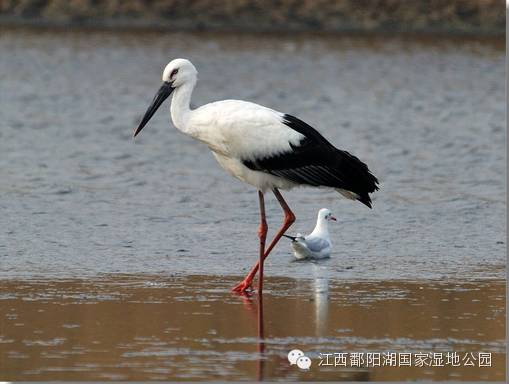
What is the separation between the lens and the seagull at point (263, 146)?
381 inches

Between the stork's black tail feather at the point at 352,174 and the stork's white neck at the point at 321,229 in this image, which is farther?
the stork's white neck at the point at 321,229

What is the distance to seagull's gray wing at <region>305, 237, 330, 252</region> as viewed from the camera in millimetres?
10383

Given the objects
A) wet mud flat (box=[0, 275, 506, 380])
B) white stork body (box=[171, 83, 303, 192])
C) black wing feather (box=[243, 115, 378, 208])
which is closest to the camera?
wet mud flat (box=[0, 275, 506, 380])

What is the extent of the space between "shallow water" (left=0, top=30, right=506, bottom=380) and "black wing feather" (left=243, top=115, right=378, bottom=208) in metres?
0.67

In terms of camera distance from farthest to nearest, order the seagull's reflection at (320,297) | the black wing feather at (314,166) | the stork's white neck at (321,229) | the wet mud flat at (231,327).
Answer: the stork's white neck at (321,229)
the black wing feather at (314,166)
the seagull's reflection at (320,297)
the wet mud flat at (231,327)

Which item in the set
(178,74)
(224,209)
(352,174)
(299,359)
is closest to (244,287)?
(352,174)

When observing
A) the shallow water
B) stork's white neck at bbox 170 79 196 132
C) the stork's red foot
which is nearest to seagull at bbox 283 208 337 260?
the shallow water

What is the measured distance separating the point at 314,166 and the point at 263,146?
41 cm

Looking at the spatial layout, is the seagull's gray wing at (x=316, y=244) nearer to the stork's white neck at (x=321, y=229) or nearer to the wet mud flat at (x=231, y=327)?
the stork's white neck at (x=321, y=229)

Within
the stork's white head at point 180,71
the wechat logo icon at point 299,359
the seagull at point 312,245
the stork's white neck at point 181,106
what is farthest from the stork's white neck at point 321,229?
the wechat logo icon at point 299,359

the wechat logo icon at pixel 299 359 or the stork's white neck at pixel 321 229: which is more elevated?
the stork's white neck at pixel 321 229

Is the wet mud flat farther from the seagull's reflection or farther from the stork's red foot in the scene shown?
the stork's red foot

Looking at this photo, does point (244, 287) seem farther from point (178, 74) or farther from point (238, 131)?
point (178, 74)

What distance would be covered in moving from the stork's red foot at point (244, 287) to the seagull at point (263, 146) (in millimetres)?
190
